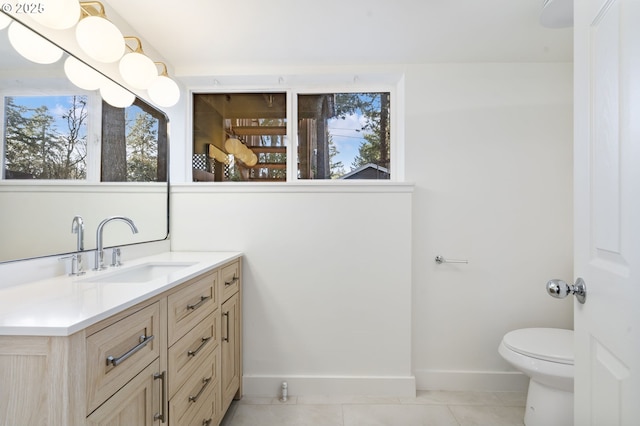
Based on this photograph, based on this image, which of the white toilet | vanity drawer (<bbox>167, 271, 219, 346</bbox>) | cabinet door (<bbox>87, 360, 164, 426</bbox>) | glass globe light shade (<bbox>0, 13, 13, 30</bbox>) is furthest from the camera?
the white toilet

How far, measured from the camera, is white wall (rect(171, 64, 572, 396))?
1939 millimetres

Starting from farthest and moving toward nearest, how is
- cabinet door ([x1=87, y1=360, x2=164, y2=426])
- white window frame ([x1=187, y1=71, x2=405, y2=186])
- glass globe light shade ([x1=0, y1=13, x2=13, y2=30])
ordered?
white window frame ([x1=187, y1=71, x2=405, y2=186]) → glass globe light shade ([x1=0, y1=13, x2=13, y2=30]) → cabinet door ([x1=87, y1=360, x2=164, y2=426])

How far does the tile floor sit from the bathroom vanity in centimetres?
30

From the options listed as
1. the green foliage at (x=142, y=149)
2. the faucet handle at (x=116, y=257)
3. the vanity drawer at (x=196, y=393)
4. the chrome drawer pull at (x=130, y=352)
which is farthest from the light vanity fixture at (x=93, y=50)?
the vanity drawer at (x=196, y=393)

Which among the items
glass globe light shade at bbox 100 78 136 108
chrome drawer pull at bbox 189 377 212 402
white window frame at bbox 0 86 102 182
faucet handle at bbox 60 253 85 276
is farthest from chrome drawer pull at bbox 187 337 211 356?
glass globe light shade at bbox 100 78 136 108

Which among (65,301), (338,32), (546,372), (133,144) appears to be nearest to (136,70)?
(133,144)

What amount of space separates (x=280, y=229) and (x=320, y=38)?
1167mm

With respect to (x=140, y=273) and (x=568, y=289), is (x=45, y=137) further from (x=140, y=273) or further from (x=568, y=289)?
(x=568, y=289)

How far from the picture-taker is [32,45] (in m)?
1.10

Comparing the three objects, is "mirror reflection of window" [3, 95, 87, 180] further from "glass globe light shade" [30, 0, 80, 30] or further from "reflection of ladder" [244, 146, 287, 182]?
"reflection of ladder" [244, 146, 287, 182]

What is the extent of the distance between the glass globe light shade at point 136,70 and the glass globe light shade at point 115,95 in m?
0.06

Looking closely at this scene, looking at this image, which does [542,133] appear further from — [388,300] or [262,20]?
[262,20]

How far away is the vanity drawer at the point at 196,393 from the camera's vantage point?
1.12 m

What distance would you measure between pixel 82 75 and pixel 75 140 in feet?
0.95
